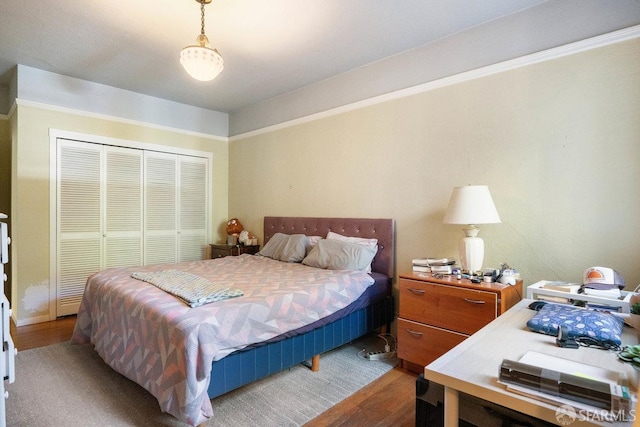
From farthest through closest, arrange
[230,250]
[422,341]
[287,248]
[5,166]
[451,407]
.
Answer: [230,250] → [5,166] → [287,248] → [422,341] → [451,407]

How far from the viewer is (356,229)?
3.43m

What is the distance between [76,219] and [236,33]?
9.16 ft

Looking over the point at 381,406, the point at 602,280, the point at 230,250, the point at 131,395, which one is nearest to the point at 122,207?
the point at 230,250

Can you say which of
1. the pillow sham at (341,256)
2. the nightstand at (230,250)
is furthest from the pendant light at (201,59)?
the nightstand at (230,250)

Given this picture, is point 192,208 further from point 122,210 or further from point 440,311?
point 440,311

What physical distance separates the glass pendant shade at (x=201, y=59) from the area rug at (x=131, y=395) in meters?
2.17

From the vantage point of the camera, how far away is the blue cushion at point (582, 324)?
1190 mm

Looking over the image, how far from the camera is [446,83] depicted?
282 cm

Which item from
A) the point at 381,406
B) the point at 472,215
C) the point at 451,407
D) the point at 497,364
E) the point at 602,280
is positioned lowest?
the point at 381,406

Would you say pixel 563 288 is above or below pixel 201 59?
below

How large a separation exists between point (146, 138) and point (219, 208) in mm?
1401

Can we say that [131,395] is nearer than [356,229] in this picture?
Yes

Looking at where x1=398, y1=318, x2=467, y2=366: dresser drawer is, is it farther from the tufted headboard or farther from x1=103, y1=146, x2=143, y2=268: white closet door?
x1=103, y1=146, x2=143, y2=268: white closet door

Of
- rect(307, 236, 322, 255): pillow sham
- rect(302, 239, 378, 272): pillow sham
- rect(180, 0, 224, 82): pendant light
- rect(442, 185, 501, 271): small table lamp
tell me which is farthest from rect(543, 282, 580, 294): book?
rect(180, 0, 224, 82): pendant light
